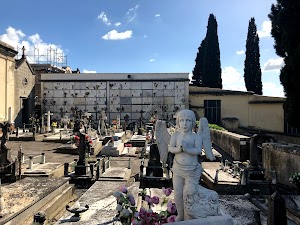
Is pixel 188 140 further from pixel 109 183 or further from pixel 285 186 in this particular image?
pixel 285 186

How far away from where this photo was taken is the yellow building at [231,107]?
31109 mm

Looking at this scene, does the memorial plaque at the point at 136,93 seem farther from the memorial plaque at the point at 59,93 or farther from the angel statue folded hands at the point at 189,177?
the angel statue folded hands at the point at 189,177

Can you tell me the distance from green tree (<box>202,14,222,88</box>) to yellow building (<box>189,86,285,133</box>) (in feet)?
13.4

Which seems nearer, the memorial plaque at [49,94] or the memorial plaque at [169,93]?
the memorial plaque at [169,93]

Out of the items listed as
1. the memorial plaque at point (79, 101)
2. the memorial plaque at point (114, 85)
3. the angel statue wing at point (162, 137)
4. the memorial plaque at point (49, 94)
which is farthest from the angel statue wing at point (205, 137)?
the memorial plaque at point (49, 94)

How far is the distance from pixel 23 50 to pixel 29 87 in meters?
4.70

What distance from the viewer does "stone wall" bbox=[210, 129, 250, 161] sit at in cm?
1509

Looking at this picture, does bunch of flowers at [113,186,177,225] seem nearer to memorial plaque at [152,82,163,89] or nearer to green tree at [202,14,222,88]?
memorial plaque at [152,82,163,89]

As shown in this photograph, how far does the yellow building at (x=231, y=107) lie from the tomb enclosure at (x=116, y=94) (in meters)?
2.17

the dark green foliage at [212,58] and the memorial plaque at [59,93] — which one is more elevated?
the dark green foliage at [212,58]

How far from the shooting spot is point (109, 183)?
27.2 feet

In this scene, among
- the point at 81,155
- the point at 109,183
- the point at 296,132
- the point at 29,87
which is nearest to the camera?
the point at 109,183

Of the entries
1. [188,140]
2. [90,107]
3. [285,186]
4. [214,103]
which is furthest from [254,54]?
[188,140]

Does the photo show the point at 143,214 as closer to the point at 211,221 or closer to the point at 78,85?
the point at 211,221
